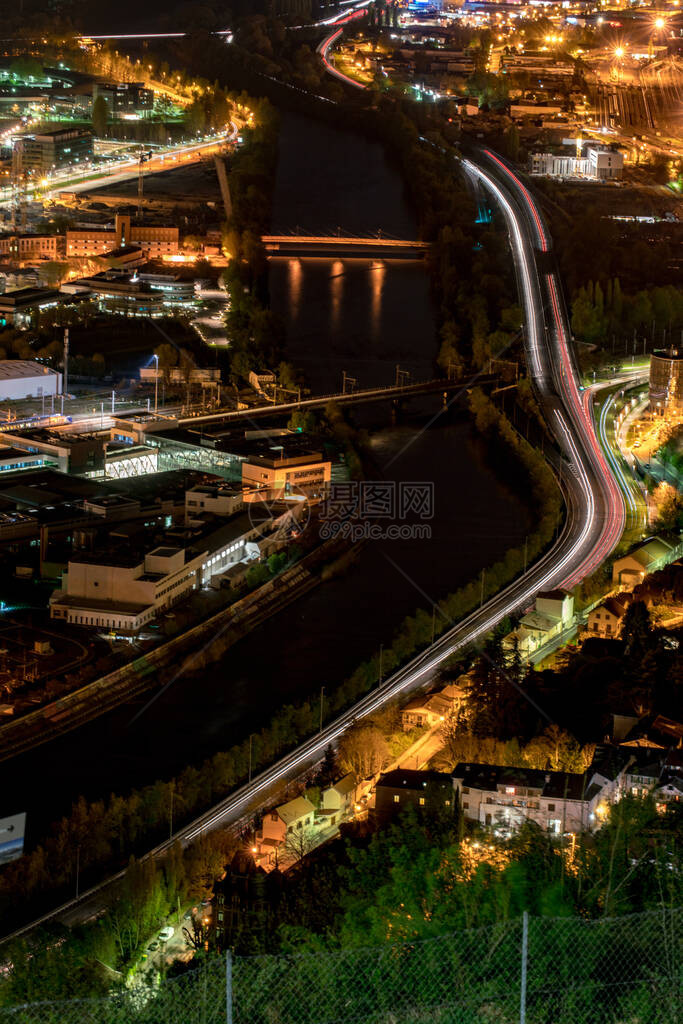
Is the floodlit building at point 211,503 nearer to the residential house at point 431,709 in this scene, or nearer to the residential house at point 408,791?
the residential house at point 431,709

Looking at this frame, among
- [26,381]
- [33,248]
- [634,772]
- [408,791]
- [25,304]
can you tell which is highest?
[33,248]

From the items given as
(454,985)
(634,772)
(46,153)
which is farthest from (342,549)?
(46,153)

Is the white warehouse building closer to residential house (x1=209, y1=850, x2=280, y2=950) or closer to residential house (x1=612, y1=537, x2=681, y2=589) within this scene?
residential house (x1=612, y1=537, x2=681, y2=589)

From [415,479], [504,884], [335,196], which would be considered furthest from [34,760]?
[335,196]

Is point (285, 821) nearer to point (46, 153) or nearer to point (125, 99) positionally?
point (46, 153)

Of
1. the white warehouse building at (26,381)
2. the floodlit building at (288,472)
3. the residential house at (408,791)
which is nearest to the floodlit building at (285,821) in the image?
the residential house at (408,791)

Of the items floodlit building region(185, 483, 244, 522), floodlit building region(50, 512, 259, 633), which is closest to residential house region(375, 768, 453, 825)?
floodlit building region(50, 512, 259, 633)
